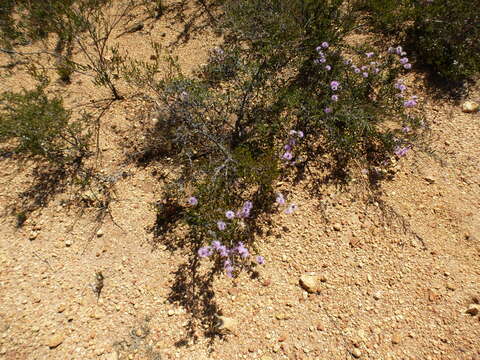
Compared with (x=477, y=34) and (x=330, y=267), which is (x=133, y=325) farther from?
(x=477, y=34)

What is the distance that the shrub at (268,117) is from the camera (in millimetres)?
3166

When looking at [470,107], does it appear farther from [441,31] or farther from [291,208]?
[291,208]

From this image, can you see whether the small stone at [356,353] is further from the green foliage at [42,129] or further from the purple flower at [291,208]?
the green foliage at [42,129]

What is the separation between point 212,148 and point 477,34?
13.1ft

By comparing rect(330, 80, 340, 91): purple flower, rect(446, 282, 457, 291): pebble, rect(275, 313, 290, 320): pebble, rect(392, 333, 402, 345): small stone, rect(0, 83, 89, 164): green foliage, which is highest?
rect(0, 83, 89, 164): green foliage

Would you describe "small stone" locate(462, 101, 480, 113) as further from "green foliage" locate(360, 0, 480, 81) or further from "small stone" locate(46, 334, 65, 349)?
"small stone" locate(46, 334, 65, 349)

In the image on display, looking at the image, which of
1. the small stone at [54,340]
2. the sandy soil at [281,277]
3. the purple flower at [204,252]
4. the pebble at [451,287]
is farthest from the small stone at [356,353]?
the small stone at [54,340]

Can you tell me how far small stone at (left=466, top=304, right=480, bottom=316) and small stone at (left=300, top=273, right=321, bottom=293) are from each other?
1.39 meters

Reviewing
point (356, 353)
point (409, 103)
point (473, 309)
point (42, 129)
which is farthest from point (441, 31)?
point (42, 129)

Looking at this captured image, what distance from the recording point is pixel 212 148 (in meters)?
3.66

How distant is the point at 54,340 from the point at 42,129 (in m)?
2.48

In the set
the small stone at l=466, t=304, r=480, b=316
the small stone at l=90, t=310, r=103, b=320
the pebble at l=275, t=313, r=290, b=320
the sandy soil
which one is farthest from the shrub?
the small stone at l=466, t=304, r=480, b=316

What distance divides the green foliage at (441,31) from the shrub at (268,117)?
375 millimetres

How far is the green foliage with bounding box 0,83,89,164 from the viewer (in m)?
3.62
